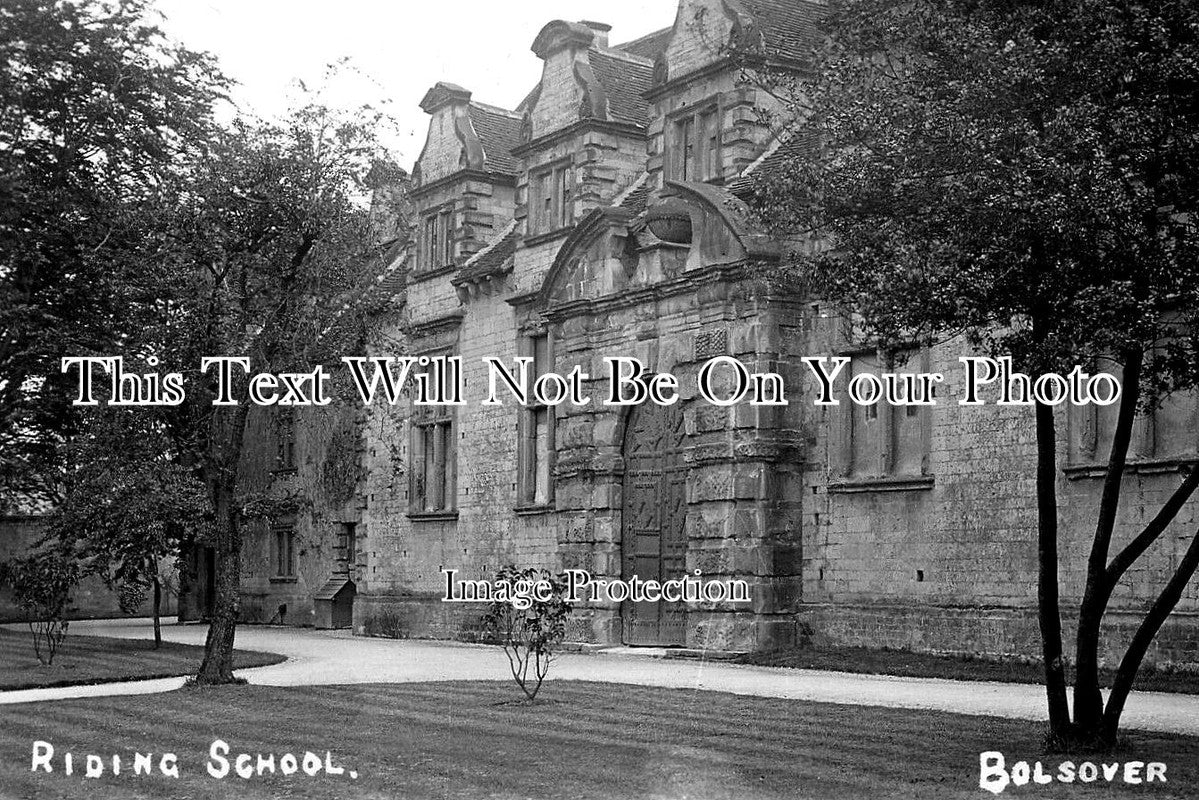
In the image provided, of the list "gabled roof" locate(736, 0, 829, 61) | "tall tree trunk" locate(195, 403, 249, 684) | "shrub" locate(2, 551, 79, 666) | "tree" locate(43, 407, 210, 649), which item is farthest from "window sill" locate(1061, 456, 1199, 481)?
"shrub" locate(2, 551, 79, 666)

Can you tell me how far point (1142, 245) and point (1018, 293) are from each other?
1033 mm

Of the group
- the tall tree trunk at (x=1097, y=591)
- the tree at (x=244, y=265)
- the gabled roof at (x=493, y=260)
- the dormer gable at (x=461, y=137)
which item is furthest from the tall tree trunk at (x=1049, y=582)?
the dormer gable at (x=461, y=137)

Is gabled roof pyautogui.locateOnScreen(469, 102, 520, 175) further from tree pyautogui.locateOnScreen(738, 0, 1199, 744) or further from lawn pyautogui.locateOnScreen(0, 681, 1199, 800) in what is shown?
tree pyautogui.locateOnScreen(738, 0, 1199, 744)

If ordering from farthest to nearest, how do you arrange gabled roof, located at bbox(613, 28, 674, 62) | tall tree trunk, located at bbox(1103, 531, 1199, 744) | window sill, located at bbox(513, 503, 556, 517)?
gabled roof, located at bbox(613, 28, 674, 62) → window sill, located at bbox(513, 503, 556, 517) → tall tree trunk, located at bbox(1103, 531, 1199, 744)

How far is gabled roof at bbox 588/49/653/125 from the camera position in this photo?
1307 inches

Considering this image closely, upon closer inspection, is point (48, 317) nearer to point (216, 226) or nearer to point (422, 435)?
point (216, 226)

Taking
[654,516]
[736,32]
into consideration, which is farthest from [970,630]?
[736,32]

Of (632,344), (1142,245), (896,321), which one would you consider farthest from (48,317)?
(1142,245)

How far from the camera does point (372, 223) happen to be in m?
23.7

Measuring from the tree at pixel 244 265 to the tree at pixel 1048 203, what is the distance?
998 cm

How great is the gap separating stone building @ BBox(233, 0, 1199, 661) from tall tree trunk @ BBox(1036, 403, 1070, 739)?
414 centimetres

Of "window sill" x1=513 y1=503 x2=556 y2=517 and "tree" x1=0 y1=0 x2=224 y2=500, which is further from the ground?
"tree" x1=0 y1=0 x2=224 y2=500

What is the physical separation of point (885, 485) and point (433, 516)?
14.9 meters

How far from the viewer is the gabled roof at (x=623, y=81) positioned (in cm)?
3319
